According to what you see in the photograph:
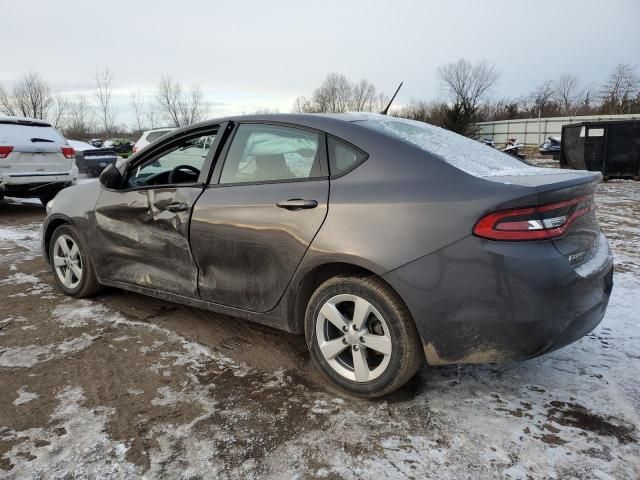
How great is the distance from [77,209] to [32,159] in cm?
567

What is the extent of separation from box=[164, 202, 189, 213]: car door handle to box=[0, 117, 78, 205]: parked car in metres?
6.56

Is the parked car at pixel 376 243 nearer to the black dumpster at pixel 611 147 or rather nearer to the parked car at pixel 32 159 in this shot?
the parked car at pixel 32 159

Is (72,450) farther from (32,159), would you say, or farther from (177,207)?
(32,159)

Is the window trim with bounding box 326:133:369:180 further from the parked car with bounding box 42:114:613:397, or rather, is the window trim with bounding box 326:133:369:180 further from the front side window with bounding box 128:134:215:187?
the front side window with bounding box 128:134:215:187

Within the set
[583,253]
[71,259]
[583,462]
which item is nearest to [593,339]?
[583,253]

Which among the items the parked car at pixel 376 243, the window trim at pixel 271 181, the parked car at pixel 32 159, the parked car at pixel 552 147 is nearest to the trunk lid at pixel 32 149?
the parked car at pixel 32 159

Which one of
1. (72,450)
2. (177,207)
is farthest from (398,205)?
(72,450)

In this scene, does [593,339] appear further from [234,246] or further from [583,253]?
[234,246]

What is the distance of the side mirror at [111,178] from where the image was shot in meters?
3.71

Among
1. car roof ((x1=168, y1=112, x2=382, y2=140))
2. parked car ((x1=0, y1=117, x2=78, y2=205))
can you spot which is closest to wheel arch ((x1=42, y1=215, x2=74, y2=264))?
car roof ((x1=168, y1=112, x2=382, y2=140))

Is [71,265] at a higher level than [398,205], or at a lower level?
lower

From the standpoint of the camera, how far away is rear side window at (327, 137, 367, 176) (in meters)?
2.58

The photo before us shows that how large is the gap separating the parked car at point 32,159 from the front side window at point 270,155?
274 inches

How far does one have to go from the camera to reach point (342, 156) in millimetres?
2631
